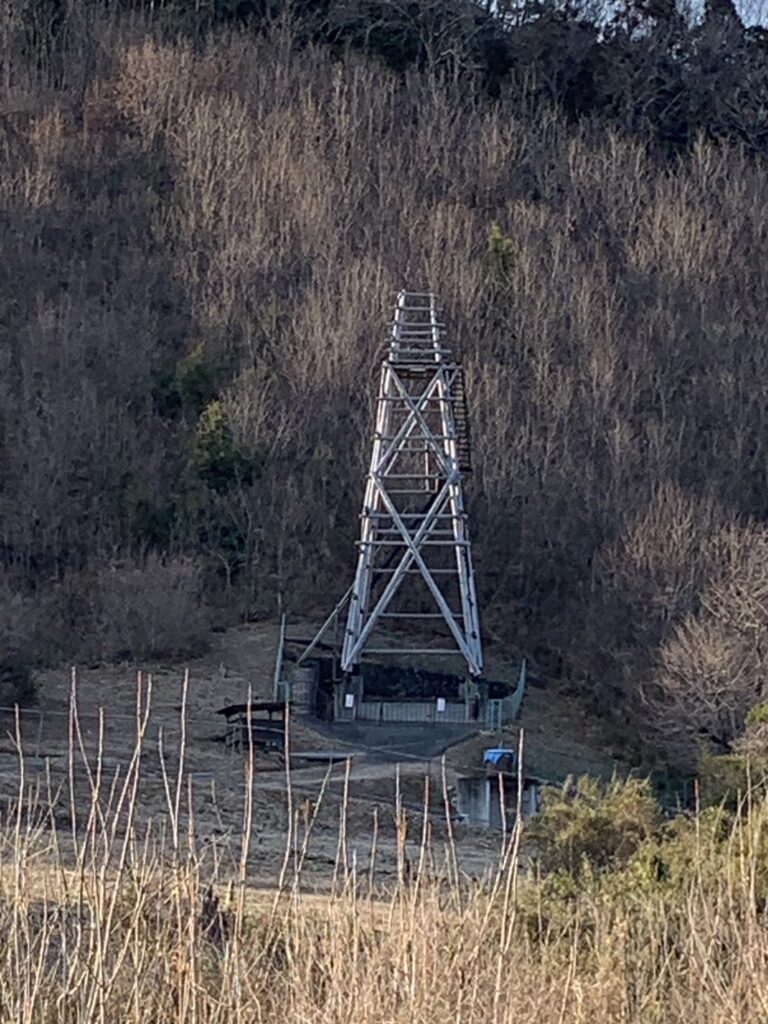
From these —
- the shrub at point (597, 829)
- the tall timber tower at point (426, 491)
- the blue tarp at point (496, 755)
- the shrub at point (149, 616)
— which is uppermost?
the shrub at point (597, 829)

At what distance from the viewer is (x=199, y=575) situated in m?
26.7

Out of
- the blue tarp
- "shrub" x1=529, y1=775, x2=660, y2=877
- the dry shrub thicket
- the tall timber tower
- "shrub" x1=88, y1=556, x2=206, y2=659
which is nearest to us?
the dry shrub thicket

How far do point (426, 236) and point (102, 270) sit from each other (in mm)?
6768

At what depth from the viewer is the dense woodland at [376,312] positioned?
25672mm

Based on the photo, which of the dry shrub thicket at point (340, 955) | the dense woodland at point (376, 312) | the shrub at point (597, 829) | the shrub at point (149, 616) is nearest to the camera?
the dry shrub thicket at point (340, 955)

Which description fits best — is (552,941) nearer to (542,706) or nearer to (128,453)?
(542,706)

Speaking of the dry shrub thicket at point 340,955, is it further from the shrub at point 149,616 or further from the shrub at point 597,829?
the shrub at point 149,616

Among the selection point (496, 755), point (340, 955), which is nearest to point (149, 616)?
point (496, 755)

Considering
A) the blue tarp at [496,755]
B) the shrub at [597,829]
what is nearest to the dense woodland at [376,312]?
the blue tarp at [496,755]

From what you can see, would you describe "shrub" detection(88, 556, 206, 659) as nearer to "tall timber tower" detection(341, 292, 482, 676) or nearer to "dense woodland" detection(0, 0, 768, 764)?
"dense woodland" detection(0, 0, 768, 764)

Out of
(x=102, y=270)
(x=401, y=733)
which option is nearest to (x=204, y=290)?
(x=102, y=270)

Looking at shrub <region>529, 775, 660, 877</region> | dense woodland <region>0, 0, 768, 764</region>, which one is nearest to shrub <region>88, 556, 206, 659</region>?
dense woodland <region>0, 0, 768, 764</region>

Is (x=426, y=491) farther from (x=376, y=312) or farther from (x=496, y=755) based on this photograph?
(x=496, y=755)

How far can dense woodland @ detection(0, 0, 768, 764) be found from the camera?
25.7 m
